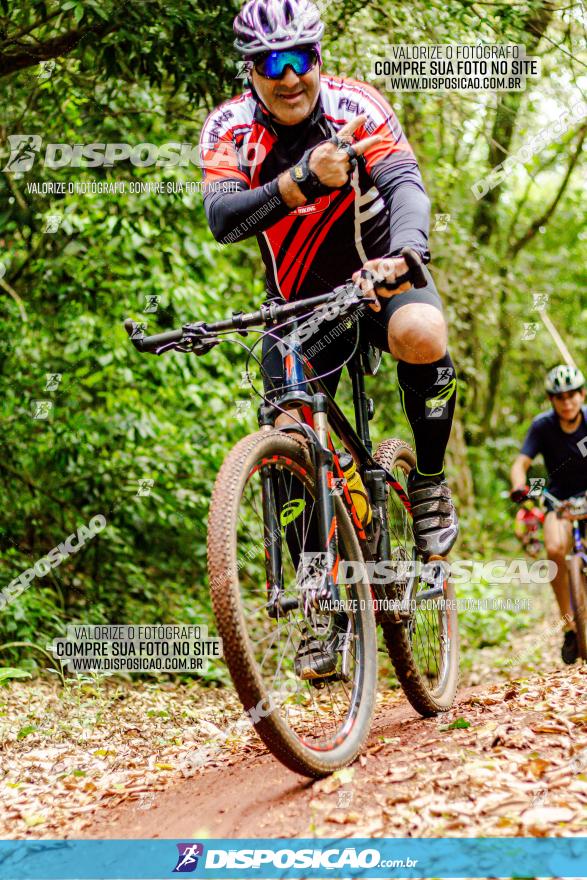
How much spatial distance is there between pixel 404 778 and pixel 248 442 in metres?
1.20

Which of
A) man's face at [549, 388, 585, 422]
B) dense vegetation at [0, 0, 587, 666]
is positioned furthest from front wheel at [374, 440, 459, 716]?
man's face at [549, 388, 585, 422]

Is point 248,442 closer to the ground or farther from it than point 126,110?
closer to the ground

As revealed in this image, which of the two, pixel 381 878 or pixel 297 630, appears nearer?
pixel 381 878

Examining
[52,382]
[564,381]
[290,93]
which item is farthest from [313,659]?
[564,381]

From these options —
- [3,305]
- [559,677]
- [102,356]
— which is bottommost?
[559,677]

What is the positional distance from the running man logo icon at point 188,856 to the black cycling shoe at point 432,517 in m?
1.71

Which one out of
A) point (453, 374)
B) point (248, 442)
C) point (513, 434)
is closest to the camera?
point (248, 442)

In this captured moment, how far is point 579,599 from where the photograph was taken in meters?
6.64

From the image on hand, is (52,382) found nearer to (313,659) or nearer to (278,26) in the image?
(278,26)

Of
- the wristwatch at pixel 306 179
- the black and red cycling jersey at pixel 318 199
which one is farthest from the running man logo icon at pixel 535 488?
the wristwatch at pixel 306 179

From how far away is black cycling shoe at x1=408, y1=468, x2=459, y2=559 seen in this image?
3.93 meters

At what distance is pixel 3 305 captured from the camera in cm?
718

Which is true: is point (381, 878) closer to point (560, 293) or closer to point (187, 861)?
point (187, 861)

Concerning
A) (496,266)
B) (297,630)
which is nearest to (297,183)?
(297,630)
